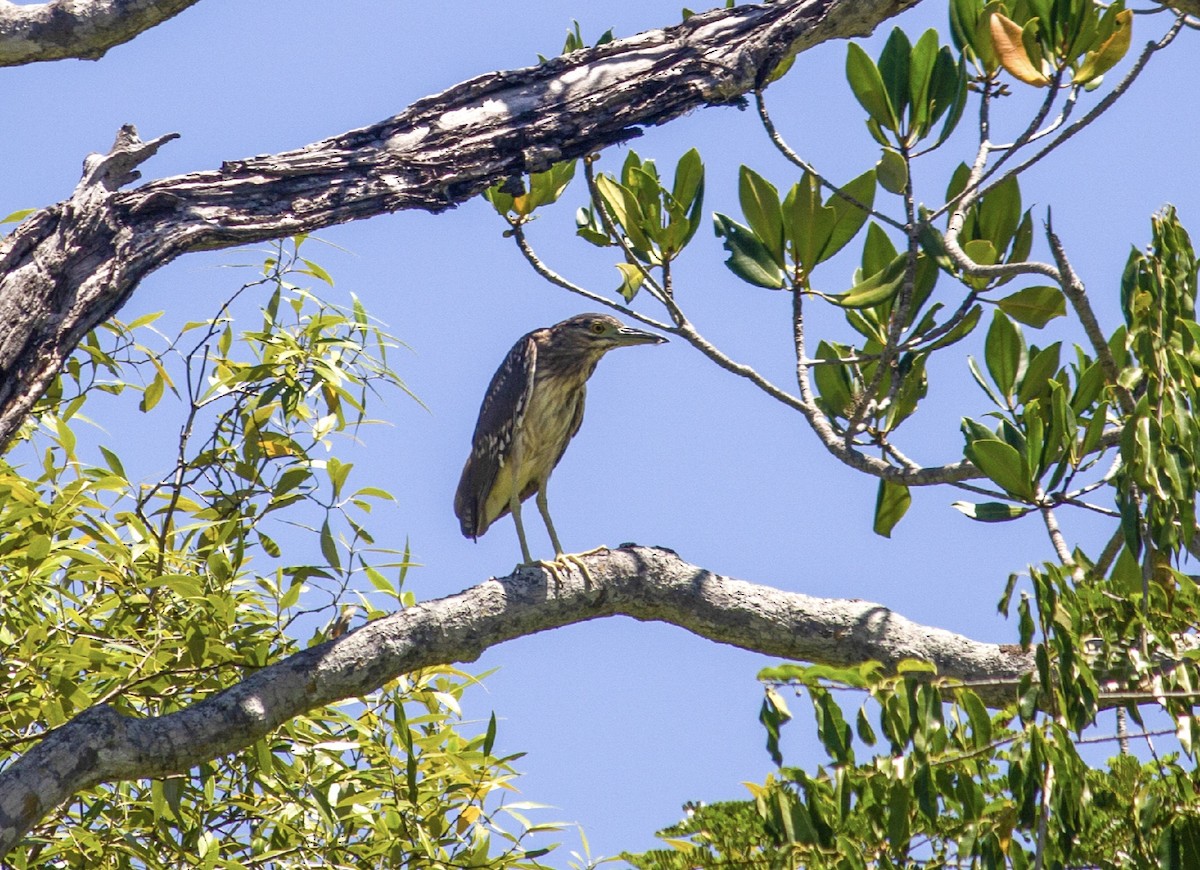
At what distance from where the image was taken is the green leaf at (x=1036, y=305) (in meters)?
4.22

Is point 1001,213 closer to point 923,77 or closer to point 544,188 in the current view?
point 923,77

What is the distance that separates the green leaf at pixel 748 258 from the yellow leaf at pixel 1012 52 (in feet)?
2.79

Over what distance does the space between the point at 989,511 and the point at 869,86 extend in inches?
48.8

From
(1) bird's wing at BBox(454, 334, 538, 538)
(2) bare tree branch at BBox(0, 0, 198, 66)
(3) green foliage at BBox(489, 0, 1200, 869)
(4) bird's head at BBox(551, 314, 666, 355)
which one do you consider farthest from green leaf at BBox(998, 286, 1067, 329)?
(1) bird's wing at BBox(454, 334, 538, 538)

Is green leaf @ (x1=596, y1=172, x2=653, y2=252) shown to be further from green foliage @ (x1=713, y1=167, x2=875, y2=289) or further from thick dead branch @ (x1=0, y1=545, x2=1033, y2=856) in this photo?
thick dead branch @ (x1=0, y1=545, x2=1033, y2=856)

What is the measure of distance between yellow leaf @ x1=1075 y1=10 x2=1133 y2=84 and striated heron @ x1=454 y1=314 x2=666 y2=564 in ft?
10.4

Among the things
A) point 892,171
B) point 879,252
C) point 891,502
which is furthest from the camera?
point 891,502

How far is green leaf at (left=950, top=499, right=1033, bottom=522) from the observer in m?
3.70

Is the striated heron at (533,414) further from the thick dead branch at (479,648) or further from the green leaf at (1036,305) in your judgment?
the green leaf at (1036,305)

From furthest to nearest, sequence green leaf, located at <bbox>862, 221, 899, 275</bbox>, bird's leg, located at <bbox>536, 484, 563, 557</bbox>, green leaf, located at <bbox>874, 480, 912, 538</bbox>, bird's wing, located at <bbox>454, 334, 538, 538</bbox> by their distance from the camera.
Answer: bird's wing, located at <bbox>454, 334, 538, 538</bbox>, bird's leg, located at <bbox>536, 484, 563, 557</bbox>, green leaf, located at <bbox>874, 480, 912, 538</bbox>, green leaf, located at <bbox>862, 221, 899, 275</bbox>

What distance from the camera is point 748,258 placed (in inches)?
168

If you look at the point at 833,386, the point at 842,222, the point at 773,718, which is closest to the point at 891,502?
the point at 833,386

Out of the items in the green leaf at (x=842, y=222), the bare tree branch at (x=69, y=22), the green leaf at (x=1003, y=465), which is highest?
the bare tree branch at (x=69, y=22)

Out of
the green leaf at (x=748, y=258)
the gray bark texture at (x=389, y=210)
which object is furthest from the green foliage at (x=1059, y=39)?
the green leaf at (x=748, y=258)
